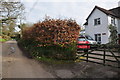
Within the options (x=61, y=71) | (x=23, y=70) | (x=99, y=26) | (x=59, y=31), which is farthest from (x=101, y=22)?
(x=23, y=70)

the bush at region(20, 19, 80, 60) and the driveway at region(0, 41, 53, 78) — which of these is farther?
the bush at region(20, 19, 80, 60)

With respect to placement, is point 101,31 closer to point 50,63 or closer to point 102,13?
point 102,13

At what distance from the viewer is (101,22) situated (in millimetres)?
17266

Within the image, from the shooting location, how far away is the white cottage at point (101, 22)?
54.1 ft

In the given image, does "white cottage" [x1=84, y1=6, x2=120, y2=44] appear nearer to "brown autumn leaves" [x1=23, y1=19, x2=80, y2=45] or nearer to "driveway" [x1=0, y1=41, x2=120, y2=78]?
"brown autumn leaves" [x1=23, y1=19, x2=80, y2=45]

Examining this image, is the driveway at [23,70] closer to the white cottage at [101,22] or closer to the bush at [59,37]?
the bush at [59,37]

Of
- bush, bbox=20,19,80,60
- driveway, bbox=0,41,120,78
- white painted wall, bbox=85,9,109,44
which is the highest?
white painted wall, bbox=85,9,109,44

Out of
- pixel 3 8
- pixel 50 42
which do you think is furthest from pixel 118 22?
pixel 3 8

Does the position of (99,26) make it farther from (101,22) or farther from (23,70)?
(23,70)

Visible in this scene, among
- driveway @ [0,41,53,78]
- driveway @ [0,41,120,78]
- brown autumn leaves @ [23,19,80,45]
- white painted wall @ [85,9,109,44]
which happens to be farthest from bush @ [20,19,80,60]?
white painted wall @ [85,9,109,44]

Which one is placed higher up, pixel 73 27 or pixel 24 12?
pixel 24 12

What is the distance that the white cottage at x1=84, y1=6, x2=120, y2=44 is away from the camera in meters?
16.5

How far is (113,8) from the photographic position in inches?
794

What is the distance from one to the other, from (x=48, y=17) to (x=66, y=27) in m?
1.89
